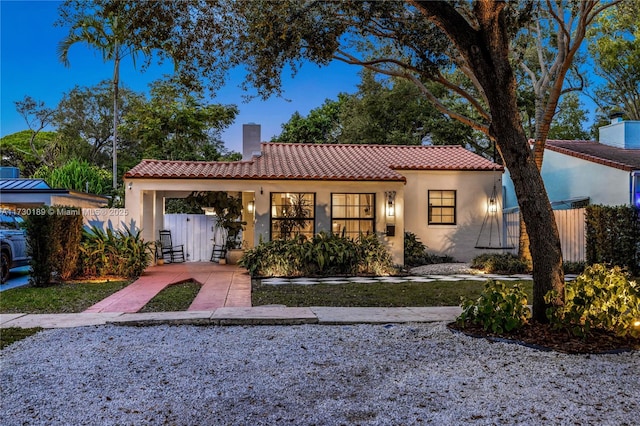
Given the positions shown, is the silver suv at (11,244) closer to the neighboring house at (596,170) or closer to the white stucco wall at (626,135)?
the neighboring house at (596,170)

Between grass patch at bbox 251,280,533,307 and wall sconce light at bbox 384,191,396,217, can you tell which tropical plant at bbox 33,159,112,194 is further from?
grass patch at bbox 251,280,533,307

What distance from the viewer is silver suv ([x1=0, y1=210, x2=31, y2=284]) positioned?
446 inches

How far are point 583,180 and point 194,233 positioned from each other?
43.4ft

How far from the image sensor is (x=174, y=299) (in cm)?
901

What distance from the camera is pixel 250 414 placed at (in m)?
3.54

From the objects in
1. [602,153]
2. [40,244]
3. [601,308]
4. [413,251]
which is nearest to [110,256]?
[40,244]

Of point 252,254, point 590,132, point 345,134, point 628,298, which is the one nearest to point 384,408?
point 628,298

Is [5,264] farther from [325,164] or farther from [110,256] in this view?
[325,164]

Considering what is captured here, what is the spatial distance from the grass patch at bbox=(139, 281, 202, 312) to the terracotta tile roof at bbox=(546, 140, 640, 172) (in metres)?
12.5

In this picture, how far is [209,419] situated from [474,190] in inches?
584

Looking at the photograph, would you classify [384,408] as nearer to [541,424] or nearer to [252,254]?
[541,424]

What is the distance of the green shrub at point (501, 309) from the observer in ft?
19.2

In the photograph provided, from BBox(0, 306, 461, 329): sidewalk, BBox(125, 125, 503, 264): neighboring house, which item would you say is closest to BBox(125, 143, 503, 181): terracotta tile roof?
BBox(125, 125, 503, 264): neighboring house

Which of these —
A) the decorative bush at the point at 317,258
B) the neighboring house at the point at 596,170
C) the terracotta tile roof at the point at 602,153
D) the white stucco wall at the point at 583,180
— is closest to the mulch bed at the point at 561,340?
the decorative bush at the point at 317,258
